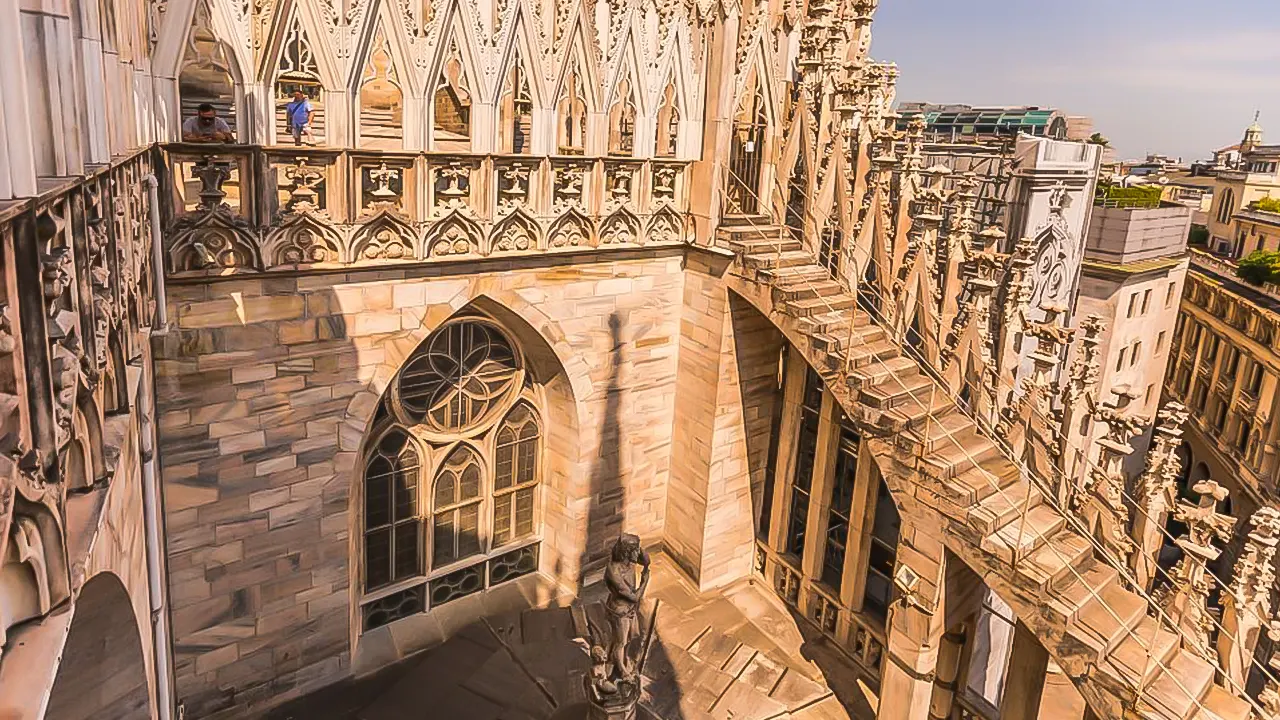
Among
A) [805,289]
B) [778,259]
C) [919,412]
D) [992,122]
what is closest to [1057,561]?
[919,412]

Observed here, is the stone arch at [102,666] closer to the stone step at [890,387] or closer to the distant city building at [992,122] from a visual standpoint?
the stone step at [890,387]

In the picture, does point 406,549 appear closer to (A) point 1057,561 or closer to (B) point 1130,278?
(A) point 1057,561

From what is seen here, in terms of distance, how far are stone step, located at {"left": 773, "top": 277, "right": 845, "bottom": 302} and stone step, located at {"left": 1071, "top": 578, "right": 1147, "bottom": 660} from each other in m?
4.40

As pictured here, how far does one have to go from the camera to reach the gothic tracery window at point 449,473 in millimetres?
10422

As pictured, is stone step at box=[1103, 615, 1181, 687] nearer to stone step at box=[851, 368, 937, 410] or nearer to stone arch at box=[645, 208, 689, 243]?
stone step at box=[851, 368, 937, 410]

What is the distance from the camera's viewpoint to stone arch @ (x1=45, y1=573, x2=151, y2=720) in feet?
13.7

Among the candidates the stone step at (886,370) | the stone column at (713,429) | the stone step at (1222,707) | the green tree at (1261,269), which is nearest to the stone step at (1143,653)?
the stone step at (1222,707)

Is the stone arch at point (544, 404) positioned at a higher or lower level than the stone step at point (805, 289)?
lower

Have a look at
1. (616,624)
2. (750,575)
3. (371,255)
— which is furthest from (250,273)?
(750,575)

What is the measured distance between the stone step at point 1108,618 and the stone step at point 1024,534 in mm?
648

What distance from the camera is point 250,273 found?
7922mm

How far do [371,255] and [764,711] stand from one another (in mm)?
6750

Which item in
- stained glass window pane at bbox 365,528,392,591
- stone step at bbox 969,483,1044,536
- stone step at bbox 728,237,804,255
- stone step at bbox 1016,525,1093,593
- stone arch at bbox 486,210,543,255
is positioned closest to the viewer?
stone step at bbox 1016,525,1093,593

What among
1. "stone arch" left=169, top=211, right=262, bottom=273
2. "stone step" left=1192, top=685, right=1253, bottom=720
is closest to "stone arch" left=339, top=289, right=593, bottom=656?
"stone arch" left=169, top=211, right=262, bottom=273
